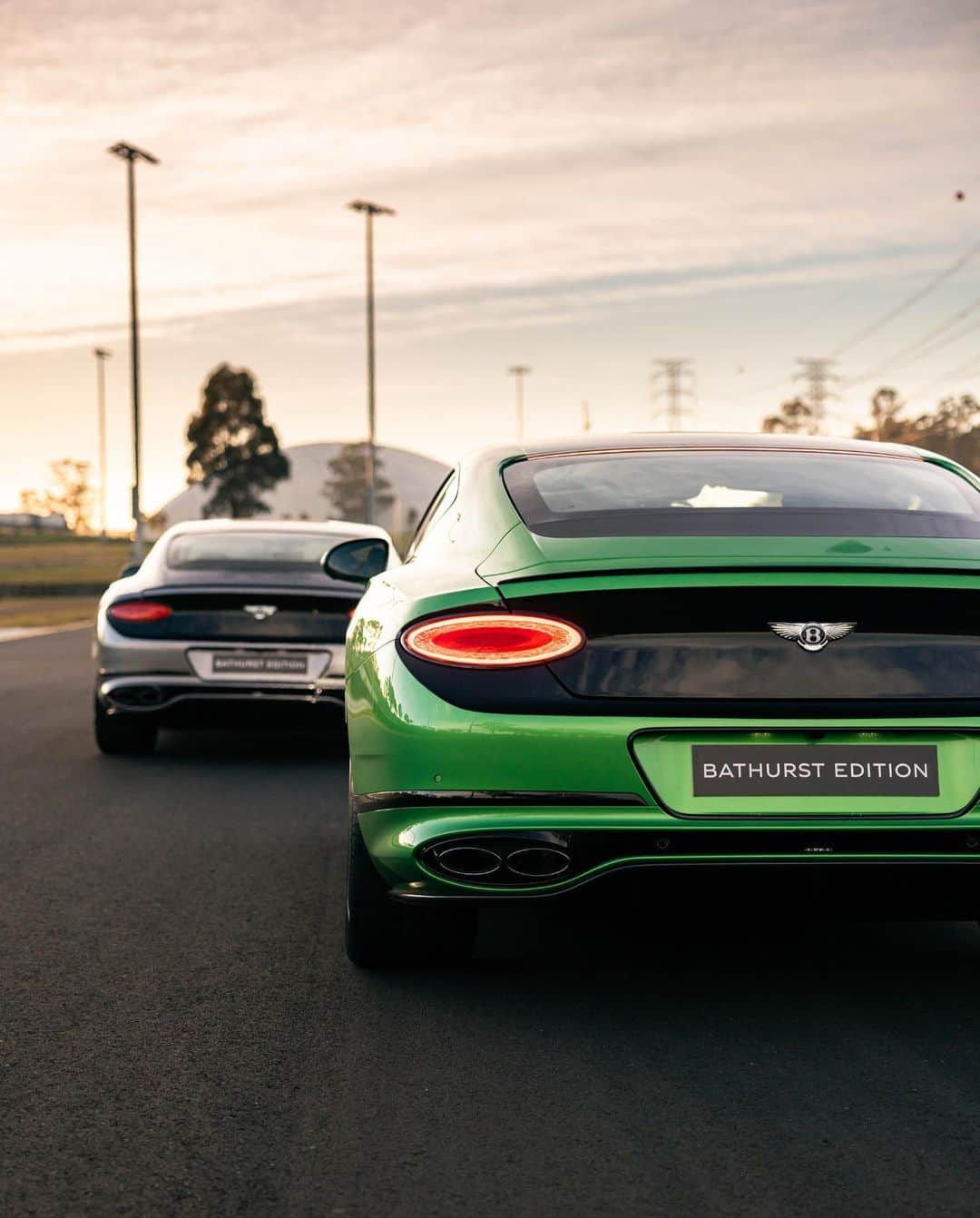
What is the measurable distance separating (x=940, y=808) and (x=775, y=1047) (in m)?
0.70

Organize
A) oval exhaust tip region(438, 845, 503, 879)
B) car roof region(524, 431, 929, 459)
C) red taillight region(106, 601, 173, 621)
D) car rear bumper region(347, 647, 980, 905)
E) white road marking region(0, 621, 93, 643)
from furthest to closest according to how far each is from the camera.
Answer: white road marking region(0, 621, 93, 643), red taillight region(106, 601, 173, 621), car roof region(524, 431, 929, 459), oval exhaust tip region(438, 845, 503, 879), car rear bumper region(347, 647, 980, 905)

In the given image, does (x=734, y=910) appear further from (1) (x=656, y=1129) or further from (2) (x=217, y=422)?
(2) (x=217, y=422)

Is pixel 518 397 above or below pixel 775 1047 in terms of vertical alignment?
above

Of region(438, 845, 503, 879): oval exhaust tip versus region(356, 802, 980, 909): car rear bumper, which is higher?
region(356, 802, 980, 909): car rear bumper

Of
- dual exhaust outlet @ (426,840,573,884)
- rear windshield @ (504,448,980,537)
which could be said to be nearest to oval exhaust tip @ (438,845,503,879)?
dual exhaust outlet @ (426,840,573,884)

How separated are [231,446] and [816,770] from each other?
9612cm

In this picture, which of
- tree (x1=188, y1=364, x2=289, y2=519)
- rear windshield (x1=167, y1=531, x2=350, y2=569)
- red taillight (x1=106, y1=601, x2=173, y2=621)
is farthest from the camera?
tree (x1=188, y1=364, x2=289, y2=519)

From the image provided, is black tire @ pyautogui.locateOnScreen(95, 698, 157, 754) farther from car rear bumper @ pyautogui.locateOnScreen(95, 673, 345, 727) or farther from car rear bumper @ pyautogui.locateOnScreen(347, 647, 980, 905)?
car rear bumper @ pyautogui.locateOnScreen(347, 647, 980, 905)

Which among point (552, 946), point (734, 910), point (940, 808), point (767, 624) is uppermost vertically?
point (767, 624)

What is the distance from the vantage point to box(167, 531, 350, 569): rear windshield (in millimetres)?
9992

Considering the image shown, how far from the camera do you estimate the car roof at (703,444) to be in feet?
17.1

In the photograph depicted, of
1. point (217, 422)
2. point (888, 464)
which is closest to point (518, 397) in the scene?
point (217, 422)

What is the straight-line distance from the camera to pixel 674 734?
4012 millimetres

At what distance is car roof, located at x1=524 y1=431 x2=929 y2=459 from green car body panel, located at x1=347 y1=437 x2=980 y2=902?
3.29ft
